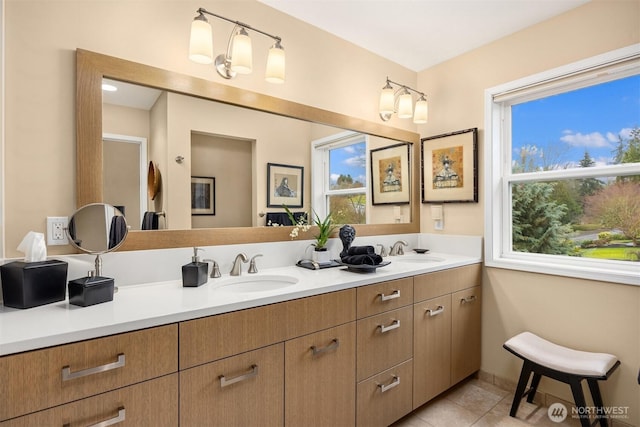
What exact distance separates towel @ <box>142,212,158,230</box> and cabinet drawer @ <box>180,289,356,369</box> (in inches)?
24.7

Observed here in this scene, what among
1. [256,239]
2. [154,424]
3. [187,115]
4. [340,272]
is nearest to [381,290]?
[340,272]

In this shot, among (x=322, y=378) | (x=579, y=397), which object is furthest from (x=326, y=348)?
(x=579, y=397)

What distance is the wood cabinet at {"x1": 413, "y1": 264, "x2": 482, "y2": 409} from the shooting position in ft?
6.22

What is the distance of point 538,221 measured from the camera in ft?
7.36

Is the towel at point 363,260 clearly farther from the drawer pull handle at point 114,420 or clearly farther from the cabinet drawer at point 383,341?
the drawer pull handle at point 114,420

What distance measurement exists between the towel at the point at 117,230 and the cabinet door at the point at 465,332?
1921 mm

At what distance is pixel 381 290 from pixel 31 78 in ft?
5.77

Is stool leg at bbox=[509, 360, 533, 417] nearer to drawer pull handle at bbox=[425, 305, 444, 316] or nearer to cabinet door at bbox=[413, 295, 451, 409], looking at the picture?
cabinet door at bbox=[413, 295, 451, 409]

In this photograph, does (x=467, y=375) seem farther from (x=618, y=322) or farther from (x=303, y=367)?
(x=303, y=367)

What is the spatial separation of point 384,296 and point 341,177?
3.09 feet

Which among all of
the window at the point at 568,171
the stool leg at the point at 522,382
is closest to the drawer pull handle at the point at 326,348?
the stool leg at the point at 522,382

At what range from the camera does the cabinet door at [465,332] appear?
2.15 m

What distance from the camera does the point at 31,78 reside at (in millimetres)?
1266

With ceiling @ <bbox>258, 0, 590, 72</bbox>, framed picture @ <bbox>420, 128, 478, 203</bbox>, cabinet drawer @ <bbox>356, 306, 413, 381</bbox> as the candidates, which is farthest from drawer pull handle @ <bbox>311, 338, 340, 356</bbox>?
ceiling @ <bbox>258, 0, 590, 72</bbox>
